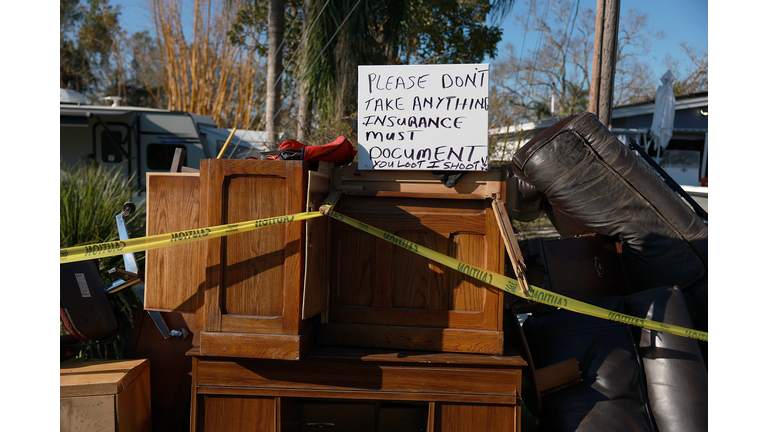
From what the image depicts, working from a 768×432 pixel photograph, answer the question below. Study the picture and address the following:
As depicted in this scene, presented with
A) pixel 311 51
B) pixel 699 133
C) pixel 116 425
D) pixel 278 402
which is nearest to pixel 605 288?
pixel 278 402

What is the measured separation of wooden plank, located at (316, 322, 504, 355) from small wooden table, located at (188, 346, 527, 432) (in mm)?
60

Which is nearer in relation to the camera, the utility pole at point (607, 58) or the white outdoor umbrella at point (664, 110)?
the utility pole at point (607, 58)

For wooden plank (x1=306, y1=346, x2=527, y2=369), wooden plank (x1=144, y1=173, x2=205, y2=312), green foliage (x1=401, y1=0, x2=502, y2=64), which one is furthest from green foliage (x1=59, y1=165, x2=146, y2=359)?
green foliage (x1=401, y1=0, x2=502, y2=64)

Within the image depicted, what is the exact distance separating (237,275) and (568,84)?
96.8ft

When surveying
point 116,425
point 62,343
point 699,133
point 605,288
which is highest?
point 699,133

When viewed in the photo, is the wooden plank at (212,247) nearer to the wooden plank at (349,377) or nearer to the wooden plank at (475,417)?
the wooden plank at (349,377)

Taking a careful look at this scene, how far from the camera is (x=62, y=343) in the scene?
3148 mm

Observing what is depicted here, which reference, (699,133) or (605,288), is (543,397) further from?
(699,133)

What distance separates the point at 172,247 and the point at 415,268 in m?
1.33

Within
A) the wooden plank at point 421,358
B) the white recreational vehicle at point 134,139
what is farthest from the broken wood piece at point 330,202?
the white recreational vehicle at point 134,139

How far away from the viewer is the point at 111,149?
30.1ft

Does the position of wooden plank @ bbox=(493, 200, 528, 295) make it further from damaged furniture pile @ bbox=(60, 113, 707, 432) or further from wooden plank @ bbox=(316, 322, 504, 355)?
wooden plank @ bbox=(316, 322, 504, 355)

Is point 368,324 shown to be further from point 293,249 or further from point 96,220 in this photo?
point 96,220

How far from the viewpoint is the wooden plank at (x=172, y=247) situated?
2.63 metres
